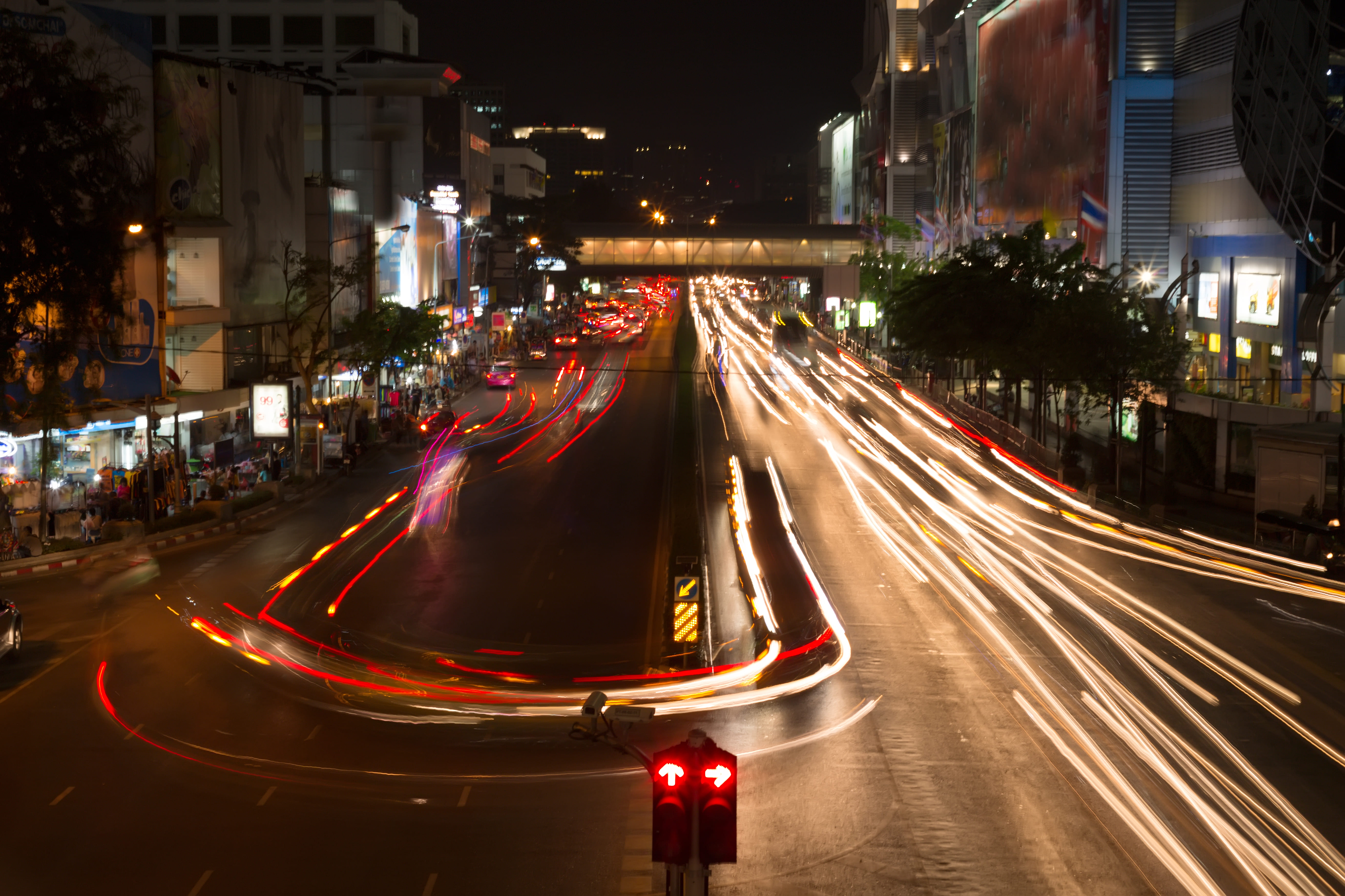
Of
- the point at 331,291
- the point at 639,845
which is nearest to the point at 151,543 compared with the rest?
the point at 331,291

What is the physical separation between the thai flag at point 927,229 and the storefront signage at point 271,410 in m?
84.0

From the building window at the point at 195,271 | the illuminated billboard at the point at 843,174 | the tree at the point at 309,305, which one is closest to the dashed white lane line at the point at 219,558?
the building window at the point at 195,271

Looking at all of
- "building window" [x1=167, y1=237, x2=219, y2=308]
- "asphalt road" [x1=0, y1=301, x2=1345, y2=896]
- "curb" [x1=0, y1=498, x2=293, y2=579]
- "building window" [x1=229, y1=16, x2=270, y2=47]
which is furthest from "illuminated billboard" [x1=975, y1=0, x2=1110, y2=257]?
"building window" [x1=229, y1=16, x2=270, y2=47]

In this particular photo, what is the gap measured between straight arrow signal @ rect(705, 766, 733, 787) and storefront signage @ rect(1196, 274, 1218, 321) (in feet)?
202

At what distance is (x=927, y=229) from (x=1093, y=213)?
51668mm

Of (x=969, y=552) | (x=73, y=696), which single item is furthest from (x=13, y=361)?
(x=969, y=552)

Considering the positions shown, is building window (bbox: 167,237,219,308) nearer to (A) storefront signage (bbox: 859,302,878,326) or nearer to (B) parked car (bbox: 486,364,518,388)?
(B) parked car (bbox: 486,364,518,388)

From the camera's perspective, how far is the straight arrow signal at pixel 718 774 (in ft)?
23.5

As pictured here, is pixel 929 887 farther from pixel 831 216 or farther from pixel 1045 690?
pixel 831 216

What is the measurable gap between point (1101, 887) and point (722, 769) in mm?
6930

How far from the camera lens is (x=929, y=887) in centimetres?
1262

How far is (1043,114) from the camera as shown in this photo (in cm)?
8006

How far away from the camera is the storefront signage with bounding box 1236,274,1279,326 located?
56406 mm

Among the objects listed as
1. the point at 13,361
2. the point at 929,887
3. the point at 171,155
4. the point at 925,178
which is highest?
the point at 925,178
